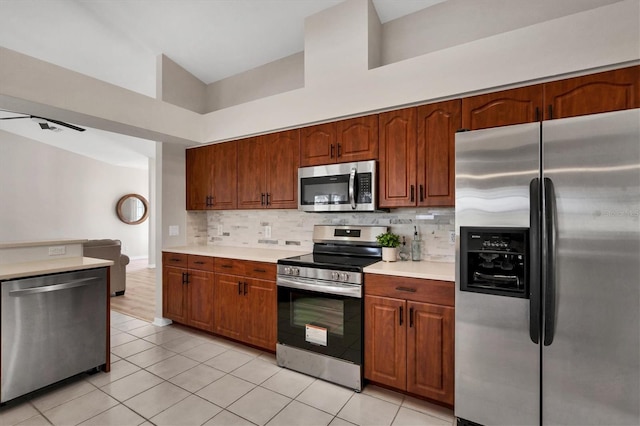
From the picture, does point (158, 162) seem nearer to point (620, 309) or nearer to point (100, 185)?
point (620, 309)

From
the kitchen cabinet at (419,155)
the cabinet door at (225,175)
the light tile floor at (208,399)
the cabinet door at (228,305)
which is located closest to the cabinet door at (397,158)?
the kitchen cabinet at (419,155)

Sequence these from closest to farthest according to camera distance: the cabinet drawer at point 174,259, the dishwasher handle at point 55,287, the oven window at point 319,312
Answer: the dishwasher handle at point 55,287 → the oven window at point 319,312 → the cabinet drawer at point 174,259

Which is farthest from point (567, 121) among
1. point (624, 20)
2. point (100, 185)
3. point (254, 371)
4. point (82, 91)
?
point (100, 185)

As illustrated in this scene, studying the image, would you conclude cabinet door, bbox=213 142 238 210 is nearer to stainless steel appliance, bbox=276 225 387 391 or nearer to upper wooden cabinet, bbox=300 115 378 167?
upper wooden cabinet, bbox=300 115 378 167

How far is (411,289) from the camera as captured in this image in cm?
224

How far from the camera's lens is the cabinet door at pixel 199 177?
12.9ft

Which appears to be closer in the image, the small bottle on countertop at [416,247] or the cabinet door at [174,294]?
the small bottle on countertop at [416,247]

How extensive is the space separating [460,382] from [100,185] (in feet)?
33.4

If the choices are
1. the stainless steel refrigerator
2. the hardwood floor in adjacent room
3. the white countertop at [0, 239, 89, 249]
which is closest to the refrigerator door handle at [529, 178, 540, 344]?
the stainless steel refrigerator

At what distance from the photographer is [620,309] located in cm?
151

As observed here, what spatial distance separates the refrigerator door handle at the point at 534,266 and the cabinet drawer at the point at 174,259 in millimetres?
3315

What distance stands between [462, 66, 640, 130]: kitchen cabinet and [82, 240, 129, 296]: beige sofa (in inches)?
222

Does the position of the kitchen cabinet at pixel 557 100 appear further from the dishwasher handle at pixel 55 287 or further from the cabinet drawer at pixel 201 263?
the dishwasher handle at pixel 55 287

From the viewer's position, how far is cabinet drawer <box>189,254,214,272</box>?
3.43 m
